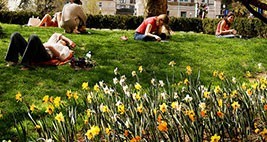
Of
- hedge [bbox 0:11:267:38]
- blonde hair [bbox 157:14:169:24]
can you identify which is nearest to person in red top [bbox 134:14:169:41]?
blonde hair [bbox 157:14:169:24]

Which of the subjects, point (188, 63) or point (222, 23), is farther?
point (222, 23)

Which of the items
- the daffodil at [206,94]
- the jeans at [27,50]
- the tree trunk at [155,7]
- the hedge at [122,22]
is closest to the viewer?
the daffodil at [206,94]

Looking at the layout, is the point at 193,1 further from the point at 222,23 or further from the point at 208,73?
the point at 208,73

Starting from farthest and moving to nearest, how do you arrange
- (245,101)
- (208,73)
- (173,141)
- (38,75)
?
(208,73)
(38,75)
(245,101)
(173,141)

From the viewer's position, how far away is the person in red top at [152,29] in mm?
10766

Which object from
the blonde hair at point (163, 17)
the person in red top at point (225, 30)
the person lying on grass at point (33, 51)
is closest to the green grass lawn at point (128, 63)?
the person lying on grass at point (33, 51)

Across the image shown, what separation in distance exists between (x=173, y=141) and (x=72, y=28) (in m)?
9.20

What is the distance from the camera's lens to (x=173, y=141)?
11.1 ft

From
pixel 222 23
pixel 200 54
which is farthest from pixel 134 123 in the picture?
pixel 222 23

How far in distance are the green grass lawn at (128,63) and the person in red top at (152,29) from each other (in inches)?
9.4

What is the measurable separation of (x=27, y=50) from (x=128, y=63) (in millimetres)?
2144

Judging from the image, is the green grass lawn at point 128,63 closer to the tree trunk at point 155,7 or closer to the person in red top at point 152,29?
the person in red top at point 152,29

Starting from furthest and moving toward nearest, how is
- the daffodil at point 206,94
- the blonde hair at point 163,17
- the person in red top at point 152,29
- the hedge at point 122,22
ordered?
1. the hedge at point 122,22
2. the person in red top at point 152,29
3. the blonde hair at point 163,17
4. the daffodil at point 206,94

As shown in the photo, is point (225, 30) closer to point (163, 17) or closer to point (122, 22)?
point (163, 17)
